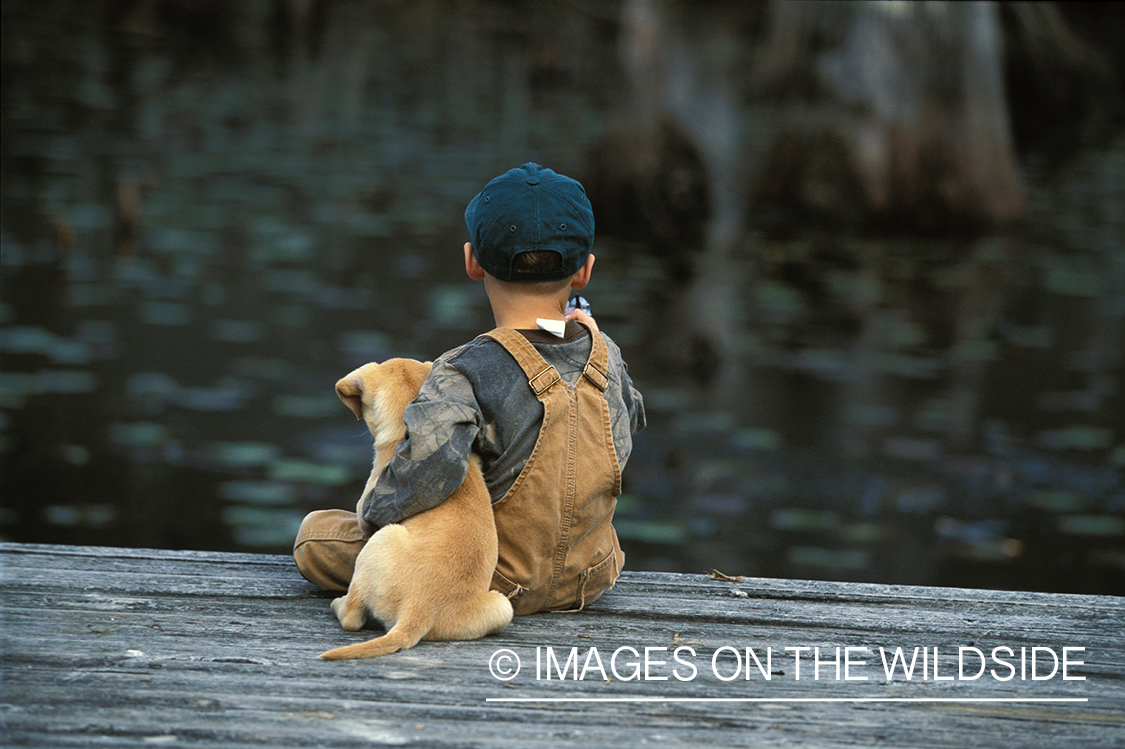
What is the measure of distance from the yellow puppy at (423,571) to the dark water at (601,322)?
2.57m

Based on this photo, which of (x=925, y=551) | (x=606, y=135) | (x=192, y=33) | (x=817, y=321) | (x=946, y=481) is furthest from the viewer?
(x=192, y=33)

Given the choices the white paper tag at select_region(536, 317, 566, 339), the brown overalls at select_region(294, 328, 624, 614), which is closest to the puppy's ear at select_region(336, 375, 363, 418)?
the brown overalls at select_region(294, 328, 624, 614)

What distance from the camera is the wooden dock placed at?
207 centimetres

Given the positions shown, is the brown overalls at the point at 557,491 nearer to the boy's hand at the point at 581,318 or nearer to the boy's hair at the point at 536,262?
the boy's hand at the point at 581,318

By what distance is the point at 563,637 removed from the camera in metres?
2.53

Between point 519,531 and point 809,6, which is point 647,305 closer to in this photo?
point 809,6

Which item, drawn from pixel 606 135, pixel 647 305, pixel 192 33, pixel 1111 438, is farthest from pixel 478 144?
pixel 192 33

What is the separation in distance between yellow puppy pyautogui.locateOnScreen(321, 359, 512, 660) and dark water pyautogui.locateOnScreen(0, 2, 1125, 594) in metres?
2.57

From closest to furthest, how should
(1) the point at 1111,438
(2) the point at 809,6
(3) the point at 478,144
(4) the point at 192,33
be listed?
(1) the point at 1111,438 < (2) the point at 809,6 < (3) the point at 478,144 < (4) the point at 192,33

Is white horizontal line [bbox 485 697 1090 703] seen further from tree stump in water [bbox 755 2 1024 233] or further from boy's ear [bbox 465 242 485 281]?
tree stump in water [bbox 755 2 1024 233]

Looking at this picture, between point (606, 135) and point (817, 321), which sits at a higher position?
point (606, 135)

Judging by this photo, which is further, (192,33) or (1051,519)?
(192,33)

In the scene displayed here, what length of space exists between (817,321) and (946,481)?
266 cm

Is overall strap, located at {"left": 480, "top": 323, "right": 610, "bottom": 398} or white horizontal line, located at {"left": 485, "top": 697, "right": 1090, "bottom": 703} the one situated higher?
overall strap, located at {"left": 480, "top": 323, "right": 610, "bottom": 398}
